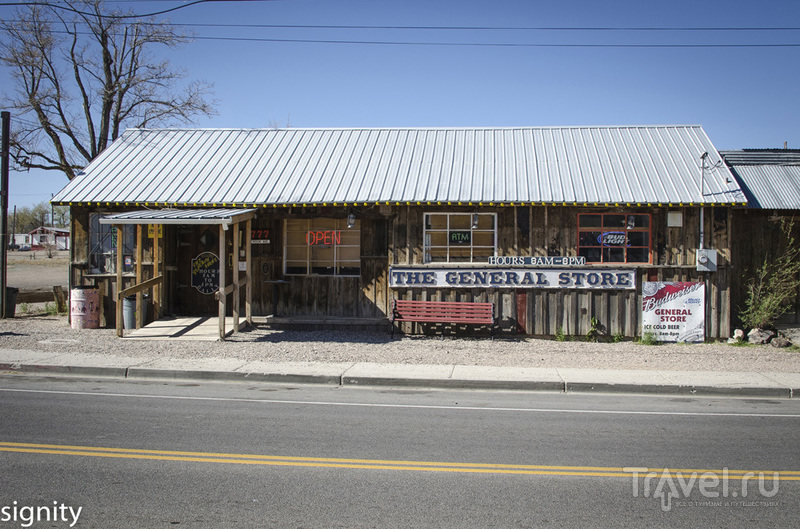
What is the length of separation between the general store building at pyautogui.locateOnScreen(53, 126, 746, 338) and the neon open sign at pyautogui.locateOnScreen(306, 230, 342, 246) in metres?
0.04

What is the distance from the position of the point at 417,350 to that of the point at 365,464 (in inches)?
261

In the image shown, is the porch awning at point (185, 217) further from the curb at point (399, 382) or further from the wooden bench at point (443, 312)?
the wooden bench at point (443, 312)

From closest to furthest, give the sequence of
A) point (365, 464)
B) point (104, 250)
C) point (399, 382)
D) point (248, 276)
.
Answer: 1. point (365, 464)
2. point (399, 382)
3. point (248, 276)
4. point (104, 250)

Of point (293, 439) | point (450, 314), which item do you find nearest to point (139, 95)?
point (450, 314)

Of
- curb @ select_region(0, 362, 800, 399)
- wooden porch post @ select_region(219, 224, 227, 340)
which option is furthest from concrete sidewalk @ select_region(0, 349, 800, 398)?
wooden porch post @ select_region(219, 224, 227, 340)

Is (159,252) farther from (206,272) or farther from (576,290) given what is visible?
(576,290)

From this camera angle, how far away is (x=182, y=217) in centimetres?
1252

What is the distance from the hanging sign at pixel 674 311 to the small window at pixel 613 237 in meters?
0.85

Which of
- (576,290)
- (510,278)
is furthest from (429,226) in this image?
Result: (576,290)

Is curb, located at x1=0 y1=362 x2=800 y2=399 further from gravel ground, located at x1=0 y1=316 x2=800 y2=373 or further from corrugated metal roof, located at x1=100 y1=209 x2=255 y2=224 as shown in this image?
corrugated metal roof, located at x1=100 y1=209 x2=255 y2=224

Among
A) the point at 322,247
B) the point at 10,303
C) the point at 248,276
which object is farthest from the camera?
the point at 10,303

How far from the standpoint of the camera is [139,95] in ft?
82.1

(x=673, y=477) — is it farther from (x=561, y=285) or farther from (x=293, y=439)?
(x=561, y=285)

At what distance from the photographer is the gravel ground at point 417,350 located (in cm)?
1102
